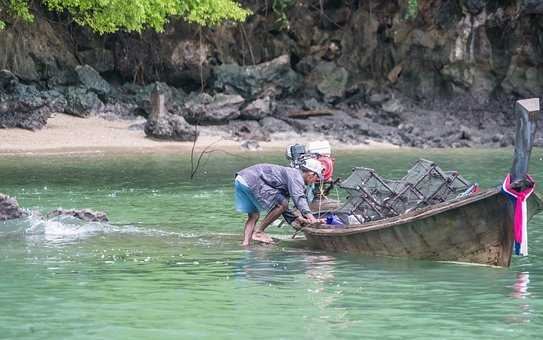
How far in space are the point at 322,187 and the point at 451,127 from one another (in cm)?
2093

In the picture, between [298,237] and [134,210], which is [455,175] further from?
[134,210]

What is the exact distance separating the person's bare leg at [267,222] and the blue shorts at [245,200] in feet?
0.56

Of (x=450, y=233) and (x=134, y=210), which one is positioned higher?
(x=450, y=233)

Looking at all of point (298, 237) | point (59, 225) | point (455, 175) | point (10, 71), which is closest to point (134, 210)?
point (59, 225)

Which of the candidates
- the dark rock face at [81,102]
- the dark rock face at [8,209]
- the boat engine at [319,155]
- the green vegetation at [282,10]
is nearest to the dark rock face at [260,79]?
the green vegetation at [282,10]

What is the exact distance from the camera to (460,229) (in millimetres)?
11000

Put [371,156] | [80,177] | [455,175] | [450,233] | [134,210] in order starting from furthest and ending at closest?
1. [371,156]
2. [80,177]
3. [134,210]
4. [455,175]
5. [450,233]

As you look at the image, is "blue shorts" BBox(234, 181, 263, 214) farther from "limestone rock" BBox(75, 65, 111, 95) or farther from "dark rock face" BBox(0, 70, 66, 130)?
"limestone rock" BBox(75, 65, 111, 95)

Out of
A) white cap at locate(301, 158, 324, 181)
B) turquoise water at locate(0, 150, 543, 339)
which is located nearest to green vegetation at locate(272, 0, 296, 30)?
turquoise water at locate(0, 150, 543, 339)

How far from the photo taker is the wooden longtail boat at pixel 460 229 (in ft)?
34.3

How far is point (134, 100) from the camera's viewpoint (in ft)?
108

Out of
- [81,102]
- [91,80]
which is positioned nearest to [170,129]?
[81,102]

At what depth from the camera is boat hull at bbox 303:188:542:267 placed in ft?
35.2

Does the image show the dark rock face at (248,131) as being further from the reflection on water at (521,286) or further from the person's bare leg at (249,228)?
the reflection on water at (521,286)
